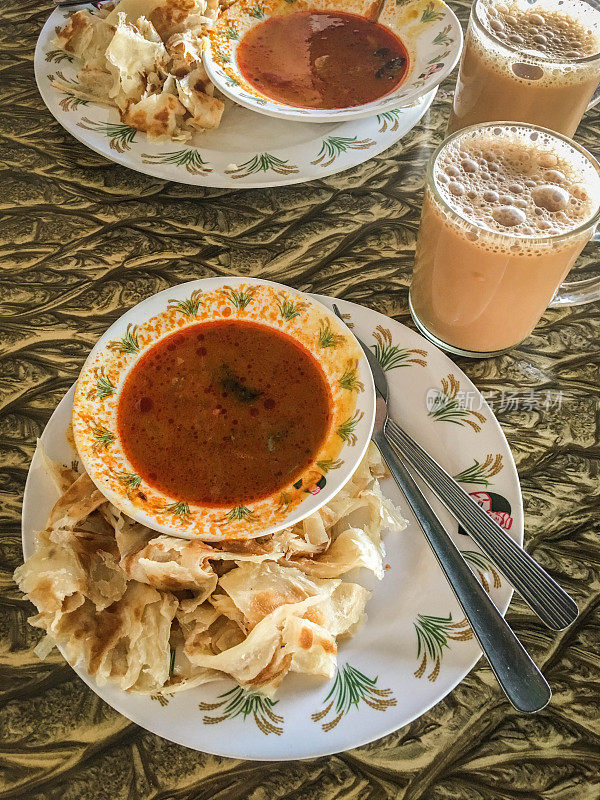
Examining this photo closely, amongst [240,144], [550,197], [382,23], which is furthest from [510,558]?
[382,23]

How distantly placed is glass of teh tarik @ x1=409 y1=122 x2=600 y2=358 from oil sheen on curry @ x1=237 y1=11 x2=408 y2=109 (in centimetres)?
55

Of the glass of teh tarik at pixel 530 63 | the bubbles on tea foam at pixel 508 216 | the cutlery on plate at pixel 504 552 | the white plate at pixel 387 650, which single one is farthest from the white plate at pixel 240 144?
the cutlery on plate at pixel 504 552

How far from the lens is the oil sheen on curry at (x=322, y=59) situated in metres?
1.79

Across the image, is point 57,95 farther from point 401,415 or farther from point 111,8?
point 401,415

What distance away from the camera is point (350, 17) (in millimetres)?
1980

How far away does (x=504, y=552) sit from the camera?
1.15 m

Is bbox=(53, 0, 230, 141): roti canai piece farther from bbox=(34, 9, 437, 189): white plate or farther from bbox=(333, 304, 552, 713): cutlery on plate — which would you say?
bbox=(333, 304, 552, 713): cutlery on plate

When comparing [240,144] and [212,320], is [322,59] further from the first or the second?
[212,320]

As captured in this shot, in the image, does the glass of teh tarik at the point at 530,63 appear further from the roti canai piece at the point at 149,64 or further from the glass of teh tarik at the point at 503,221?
the roti canai piece at the point at 149,64

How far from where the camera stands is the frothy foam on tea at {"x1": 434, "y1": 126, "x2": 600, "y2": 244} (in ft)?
4.17

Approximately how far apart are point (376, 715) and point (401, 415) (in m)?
0.54

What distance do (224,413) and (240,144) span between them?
827 mm

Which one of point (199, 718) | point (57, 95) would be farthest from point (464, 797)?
point (57, 95)

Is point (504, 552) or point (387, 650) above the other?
point (504, 552)
